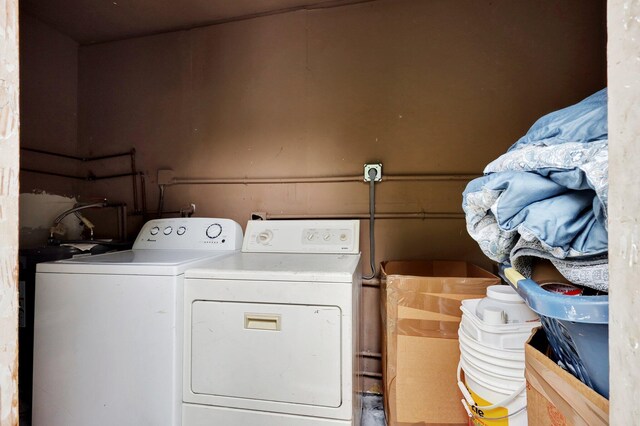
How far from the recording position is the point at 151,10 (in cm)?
185

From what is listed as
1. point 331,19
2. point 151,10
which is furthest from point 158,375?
point 151,10

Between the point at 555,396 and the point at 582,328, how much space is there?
159mm

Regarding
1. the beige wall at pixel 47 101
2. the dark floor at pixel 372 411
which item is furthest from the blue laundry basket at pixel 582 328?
the beige wall at pixel 47 101

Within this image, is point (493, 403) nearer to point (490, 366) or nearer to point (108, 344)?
point (490, 366)

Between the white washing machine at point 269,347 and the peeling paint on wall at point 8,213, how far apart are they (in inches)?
23.1

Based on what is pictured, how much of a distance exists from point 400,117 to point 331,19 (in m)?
0.74

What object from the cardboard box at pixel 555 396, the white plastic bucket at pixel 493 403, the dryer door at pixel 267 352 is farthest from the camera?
the dryer door at pixel 267 352

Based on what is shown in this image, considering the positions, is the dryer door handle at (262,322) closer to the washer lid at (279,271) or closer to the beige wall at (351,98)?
the washer lid at (279,271)

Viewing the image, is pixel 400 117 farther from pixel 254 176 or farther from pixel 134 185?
pixel 134 185

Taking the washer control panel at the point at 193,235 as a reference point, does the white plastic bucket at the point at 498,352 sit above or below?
below

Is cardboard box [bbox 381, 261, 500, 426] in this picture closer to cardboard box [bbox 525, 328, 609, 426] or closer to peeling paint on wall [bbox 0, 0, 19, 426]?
cardboard box [bbox 525, 328, 609, 426]

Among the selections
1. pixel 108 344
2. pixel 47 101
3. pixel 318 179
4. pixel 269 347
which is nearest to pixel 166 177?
pixel 47 101

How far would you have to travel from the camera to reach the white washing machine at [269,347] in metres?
0.90

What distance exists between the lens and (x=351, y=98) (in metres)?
1.76
